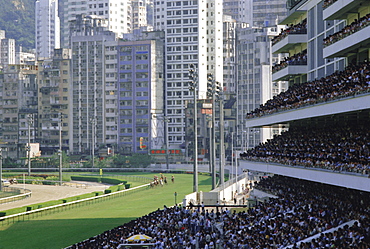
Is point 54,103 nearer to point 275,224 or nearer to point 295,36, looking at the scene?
point 295,36

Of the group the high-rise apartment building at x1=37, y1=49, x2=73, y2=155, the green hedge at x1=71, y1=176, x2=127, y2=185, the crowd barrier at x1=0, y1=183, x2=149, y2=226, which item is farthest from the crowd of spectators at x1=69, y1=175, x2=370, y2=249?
the high-rise apartment building at x1=37, y1=49, x2=73, y2=155

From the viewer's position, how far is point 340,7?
31719mm

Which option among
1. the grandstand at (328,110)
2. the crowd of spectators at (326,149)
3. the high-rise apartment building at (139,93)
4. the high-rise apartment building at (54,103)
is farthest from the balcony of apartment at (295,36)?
the high-rise apartment building at (54,103)

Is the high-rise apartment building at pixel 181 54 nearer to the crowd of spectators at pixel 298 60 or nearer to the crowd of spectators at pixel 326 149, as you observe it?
the crowd of spectators at pixel 298 60

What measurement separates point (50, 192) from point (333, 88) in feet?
180

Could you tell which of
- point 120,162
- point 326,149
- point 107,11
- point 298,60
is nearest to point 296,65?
point 298,60

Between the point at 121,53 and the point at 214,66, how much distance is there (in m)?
26.3

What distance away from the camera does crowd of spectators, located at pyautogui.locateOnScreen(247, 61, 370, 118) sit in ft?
89.4

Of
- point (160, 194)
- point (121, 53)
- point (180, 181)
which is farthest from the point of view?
point (121, 53)

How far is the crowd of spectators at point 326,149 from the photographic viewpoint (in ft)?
89.0

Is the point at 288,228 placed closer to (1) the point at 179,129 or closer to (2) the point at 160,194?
(2) the point at 160,194

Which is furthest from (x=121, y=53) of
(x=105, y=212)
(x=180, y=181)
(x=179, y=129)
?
(x=105, y=212)

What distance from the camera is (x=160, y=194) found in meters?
71.3

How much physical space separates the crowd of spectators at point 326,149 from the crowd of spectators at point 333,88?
2360mm
